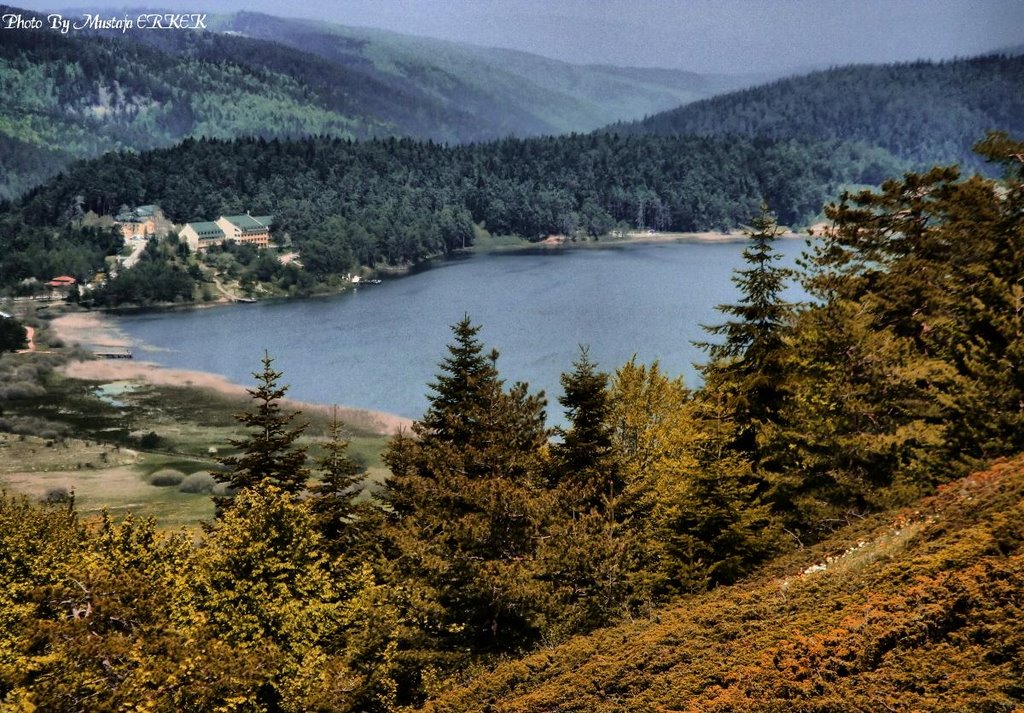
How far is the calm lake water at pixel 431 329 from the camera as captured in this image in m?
104

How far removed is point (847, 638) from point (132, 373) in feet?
378

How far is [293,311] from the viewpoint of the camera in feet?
542

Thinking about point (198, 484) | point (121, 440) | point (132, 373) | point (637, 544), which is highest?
point (637, 544)

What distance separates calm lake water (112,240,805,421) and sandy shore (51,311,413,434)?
8.78ft

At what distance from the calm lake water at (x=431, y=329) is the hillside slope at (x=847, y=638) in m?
65.2

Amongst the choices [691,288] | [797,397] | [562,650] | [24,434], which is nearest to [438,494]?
[562,650]

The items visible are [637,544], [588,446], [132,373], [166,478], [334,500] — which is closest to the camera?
[637,544]

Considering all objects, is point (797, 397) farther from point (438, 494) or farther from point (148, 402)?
point (148, 402)

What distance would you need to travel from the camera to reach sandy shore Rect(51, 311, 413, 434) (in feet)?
295

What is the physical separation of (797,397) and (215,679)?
1938 centimetres

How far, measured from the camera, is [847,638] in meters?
14.0

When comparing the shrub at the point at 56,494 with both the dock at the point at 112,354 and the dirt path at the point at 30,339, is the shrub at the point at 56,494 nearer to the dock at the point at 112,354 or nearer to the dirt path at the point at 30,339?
the dock at the point at 112,354

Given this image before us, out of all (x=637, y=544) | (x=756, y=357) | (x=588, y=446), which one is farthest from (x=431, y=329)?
(x=637, y=544)

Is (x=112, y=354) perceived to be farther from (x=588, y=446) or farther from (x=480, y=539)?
(x=480, y=539)
